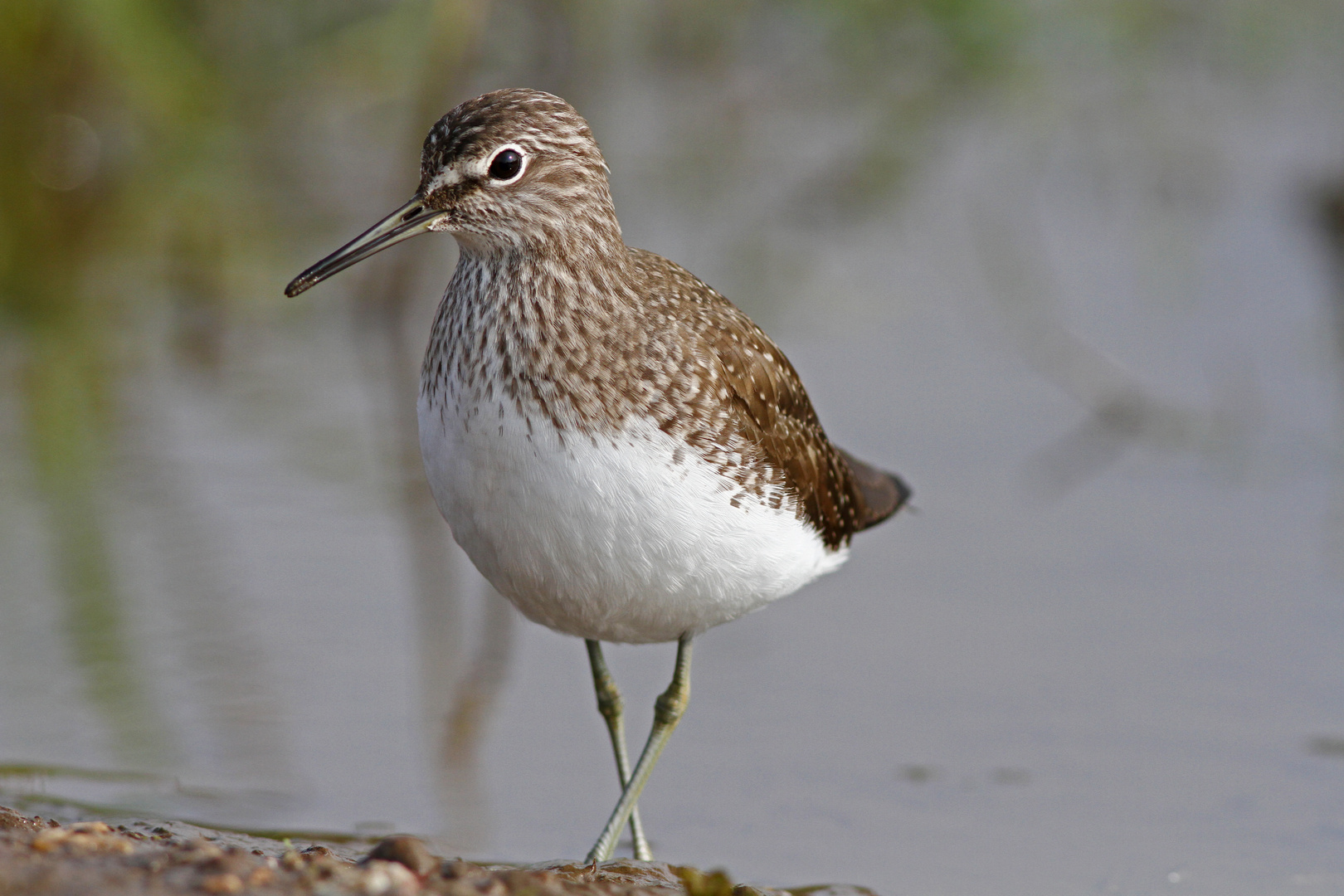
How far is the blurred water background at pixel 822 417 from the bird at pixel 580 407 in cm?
145

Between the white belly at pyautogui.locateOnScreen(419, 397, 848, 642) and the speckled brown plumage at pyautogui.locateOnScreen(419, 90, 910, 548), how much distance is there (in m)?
0.06

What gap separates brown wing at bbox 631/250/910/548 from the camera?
5.62 metres

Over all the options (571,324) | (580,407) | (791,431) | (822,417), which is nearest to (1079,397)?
(822,417)

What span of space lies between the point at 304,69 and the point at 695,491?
8.55 m

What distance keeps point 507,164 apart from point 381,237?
1.48 ft

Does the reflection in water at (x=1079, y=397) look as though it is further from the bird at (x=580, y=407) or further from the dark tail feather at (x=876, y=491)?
the bird at (x=580, y=407)

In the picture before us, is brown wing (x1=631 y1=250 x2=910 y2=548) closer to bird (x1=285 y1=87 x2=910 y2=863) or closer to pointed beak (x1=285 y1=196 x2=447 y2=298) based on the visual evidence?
bird (x1=285 y1=87 x2=910 y2=863)

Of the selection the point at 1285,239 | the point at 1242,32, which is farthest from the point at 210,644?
the point at 1242,32

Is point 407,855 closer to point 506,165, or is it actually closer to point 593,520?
point 593,520

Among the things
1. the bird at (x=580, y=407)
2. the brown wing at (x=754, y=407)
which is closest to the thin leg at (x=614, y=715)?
the bird at (x=580, y=407)

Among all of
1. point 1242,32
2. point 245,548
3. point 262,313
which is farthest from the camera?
→ point 1242,32

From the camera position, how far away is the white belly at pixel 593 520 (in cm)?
523

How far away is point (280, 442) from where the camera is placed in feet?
31.8

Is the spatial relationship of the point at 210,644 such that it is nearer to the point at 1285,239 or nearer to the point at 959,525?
the point at 959,525
